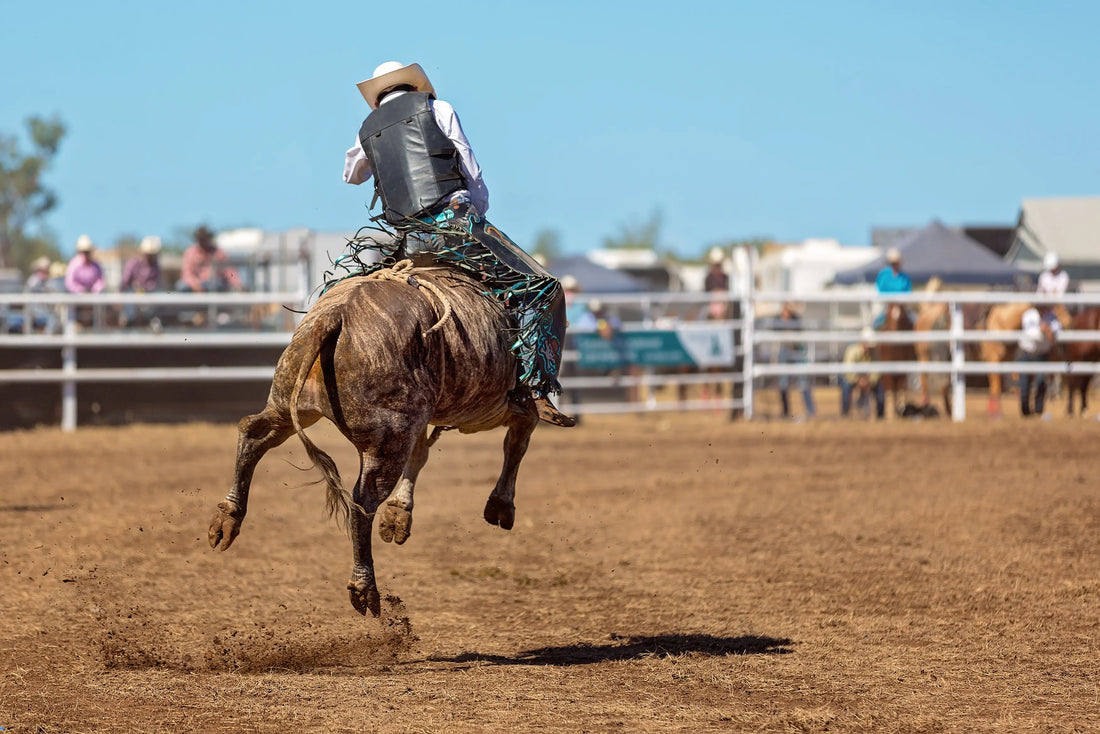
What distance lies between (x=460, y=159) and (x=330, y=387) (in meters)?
1.41

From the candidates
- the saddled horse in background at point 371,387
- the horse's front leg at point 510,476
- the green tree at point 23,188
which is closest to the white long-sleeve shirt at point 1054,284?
the horse's front leg at point 510,476

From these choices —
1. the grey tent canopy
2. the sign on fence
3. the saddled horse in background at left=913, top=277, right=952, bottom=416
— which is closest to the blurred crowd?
the sign on fence

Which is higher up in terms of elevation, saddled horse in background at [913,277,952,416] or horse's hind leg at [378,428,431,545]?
saddled horse in background at [913,277,952,416]

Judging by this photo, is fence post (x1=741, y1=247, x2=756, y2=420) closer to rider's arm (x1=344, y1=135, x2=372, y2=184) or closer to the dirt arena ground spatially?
the dirt arena ground

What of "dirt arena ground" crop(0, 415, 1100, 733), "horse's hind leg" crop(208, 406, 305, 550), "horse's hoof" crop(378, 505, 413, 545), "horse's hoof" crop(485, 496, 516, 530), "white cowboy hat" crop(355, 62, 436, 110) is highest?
"white cowboy hat" crop(355, 62, 436, 110)

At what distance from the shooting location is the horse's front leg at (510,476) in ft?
20.2

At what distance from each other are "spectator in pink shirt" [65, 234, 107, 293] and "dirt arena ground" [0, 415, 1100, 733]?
4.49 metres

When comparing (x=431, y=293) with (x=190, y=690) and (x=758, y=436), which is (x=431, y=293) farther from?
(x=758, y=436)

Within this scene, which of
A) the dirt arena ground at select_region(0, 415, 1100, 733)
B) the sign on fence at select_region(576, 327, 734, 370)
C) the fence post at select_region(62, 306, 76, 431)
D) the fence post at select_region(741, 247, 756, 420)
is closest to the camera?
the dirt arena ground at select_region(0, 415, 1100, 733)

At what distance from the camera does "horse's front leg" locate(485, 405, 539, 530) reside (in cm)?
616

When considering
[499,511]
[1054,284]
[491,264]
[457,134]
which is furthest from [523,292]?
[1054,284]

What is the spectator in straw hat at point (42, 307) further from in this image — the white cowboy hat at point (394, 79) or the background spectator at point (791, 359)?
the white cowboy hat at point (394, 79)

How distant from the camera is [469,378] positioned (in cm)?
563

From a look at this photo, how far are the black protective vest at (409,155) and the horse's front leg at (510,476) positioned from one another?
111 cm
